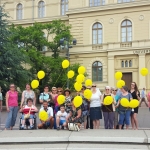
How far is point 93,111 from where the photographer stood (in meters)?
10.5

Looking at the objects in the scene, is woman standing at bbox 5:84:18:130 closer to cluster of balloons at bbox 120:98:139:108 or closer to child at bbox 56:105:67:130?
child at bbox 56:105:67:130

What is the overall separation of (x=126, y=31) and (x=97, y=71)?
5.52 meters

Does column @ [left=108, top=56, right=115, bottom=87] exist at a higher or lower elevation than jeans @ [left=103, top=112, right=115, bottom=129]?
higher

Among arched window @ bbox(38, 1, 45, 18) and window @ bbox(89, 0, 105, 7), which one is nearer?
window @ bbox(89, 0, 105, 7)

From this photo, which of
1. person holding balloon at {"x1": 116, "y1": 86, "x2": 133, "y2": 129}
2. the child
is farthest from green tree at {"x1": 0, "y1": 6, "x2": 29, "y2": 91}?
person holding balloon at {"x1": 116, "y1": 86, "x2": 133, "y2": 129}

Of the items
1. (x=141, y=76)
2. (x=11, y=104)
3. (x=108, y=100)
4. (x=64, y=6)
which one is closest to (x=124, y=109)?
(x=108, y=100)

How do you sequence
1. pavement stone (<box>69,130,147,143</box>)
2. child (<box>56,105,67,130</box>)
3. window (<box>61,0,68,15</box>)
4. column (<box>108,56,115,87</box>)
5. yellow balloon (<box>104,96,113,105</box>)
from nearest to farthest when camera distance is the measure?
pavement stone (<box>69,130,147,143</box>)
yellow balloon (<box>104,96,113,105</box>)
child (<box>56,105,67,130</box>)
column (<box>108,56,115,87</box>)
window (<box>61,0,68,15</box>)

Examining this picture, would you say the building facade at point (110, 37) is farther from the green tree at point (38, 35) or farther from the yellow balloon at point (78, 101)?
the yellow balloon at point (78, 101)

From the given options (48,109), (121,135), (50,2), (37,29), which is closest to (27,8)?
(50,2)

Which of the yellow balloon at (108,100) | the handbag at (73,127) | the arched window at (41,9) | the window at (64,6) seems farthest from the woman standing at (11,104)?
the arched window at (41,9)

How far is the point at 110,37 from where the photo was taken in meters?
32.2

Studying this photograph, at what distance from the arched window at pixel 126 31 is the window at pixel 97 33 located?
2561 millimetres

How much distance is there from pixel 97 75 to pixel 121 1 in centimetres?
870

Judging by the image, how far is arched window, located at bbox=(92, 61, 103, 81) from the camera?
32594 millimetres
